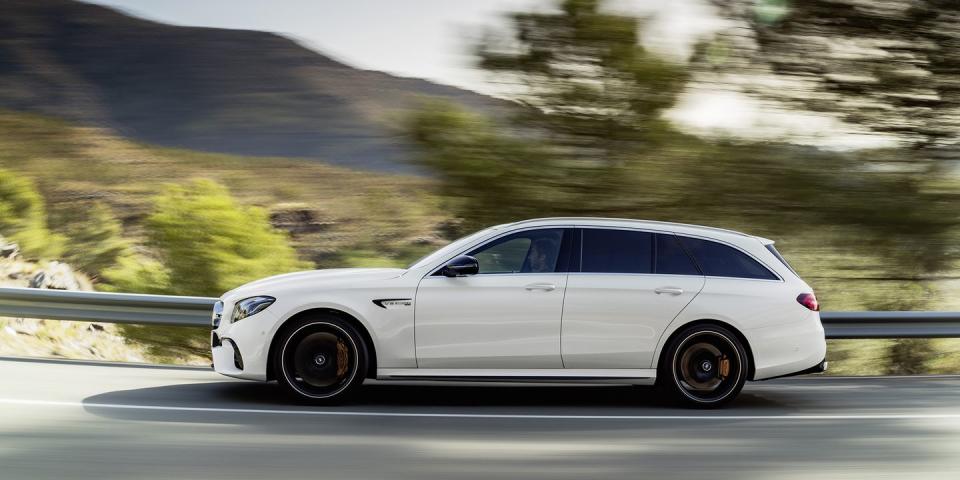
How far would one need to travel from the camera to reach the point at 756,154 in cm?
1469

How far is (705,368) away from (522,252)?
1.76 meters

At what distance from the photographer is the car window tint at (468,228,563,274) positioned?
27.2ft

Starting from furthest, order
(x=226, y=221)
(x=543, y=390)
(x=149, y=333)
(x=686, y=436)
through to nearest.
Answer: (x=226, y=221), (x=149, y=333), (x=543, y=390), (x=686, y=436)

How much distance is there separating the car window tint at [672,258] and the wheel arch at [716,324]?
0.41 m

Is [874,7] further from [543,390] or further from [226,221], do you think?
[226,221]

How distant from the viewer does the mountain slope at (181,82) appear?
93312mm

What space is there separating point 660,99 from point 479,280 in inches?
299

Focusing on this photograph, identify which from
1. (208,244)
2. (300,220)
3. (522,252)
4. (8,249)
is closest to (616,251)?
(522,252)

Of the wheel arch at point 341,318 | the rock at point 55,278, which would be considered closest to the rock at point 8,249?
the rock at point 55,278

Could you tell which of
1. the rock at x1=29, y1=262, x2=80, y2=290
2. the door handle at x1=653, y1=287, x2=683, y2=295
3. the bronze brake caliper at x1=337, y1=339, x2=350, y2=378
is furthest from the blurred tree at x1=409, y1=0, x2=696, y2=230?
the rock at x1=29, y1=262, x2=80, y2=290

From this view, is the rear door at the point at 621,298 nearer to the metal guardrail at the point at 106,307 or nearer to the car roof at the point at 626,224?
the car roof at the point at 626,224

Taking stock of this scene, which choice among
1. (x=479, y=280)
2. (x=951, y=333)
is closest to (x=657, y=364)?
(x=479, y=280)

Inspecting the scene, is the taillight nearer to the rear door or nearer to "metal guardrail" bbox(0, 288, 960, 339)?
the rear door

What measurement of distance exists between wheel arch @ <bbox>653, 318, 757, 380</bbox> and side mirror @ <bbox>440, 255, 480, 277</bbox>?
1614mm
